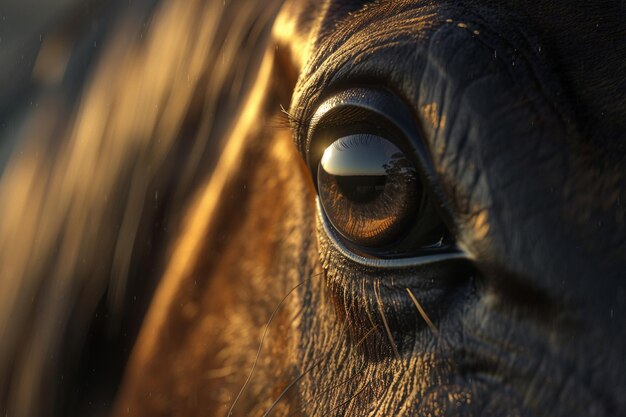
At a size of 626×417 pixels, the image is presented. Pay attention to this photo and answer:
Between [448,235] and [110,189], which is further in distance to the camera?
[110,189]

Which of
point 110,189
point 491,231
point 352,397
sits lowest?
point 352,397

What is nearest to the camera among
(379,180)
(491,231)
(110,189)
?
(491,231)

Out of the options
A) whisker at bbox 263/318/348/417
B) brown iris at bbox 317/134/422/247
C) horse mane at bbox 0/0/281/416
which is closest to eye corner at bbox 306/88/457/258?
brown iris at bbox 317/134/422/247

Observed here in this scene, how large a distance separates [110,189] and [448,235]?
796 mm

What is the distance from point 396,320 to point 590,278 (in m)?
0.24

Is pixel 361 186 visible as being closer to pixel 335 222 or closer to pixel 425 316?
pixel 335 222

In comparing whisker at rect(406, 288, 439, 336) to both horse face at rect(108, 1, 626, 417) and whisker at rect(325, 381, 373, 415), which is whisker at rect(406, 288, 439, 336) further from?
whisker at rect(325, 381, 373, 415)

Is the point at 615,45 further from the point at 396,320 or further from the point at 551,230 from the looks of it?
the point at 396,320

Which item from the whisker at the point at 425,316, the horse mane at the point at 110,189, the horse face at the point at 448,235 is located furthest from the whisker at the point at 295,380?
the horse mane at the point at 110,189

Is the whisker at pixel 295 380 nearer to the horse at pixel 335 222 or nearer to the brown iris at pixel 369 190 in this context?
the horse at pixel 335 222

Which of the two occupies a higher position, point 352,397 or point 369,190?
point 369,190

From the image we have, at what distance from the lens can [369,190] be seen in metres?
1.05

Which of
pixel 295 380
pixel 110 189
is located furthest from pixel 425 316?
pixel 110 189

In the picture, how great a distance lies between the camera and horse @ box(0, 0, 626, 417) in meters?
0.91
